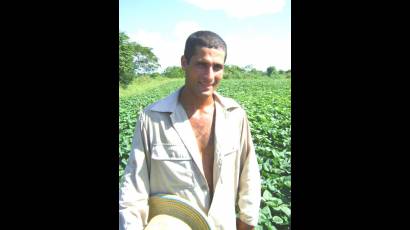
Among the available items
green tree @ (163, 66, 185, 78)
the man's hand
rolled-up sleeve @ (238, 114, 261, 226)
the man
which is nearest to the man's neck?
the man

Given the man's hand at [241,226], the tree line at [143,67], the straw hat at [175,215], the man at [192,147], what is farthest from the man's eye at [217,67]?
the man's hand at [241,226]

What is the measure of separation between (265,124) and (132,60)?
1.35 metres

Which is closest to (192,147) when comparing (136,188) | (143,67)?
(136,188)

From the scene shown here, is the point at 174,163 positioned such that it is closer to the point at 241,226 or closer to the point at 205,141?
the point at 205,141

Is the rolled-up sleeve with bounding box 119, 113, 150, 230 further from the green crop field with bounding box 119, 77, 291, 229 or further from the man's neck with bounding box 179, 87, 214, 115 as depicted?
the green crop field with bounding box 119, 77, 291, 229

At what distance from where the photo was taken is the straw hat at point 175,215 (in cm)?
191

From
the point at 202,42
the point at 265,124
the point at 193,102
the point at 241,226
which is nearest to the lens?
the point at 202,42

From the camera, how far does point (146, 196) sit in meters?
1.94

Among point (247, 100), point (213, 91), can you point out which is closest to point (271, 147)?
point (247, 100)

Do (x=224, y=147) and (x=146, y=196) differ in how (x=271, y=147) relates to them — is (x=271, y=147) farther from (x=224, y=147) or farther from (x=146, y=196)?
(x=146, y=196)

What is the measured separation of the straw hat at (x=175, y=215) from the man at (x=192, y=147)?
0.04m

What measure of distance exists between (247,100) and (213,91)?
823 millimetres

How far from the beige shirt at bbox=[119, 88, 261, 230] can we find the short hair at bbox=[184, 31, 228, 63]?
0.22m

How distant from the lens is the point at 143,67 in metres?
2.24
